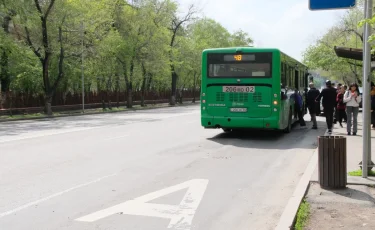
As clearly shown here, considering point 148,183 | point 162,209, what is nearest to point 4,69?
point 148,183

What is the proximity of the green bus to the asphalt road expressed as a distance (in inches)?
31.7

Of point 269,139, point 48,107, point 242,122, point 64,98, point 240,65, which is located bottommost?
point 269,139

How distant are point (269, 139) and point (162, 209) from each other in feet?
30.3

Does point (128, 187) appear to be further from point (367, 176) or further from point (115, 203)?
point (367, 176)

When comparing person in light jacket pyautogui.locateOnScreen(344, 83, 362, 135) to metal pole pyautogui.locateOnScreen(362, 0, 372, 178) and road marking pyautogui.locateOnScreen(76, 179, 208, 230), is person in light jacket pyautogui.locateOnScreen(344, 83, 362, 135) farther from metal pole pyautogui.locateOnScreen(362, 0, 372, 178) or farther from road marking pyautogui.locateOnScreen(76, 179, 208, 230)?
road marking pyautogui.locateOnScreen(76, 179, 208, 230)

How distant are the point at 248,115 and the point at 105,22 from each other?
27406mm

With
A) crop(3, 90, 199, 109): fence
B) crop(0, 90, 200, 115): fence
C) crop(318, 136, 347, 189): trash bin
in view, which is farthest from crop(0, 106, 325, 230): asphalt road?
crop(3, 90, 199, 109): fence

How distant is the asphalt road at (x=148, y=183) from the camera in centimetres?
578

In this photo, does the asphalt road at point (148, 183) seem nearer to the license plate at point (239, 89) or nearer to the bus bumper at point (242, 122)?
the bus bumper at point (242, 122)

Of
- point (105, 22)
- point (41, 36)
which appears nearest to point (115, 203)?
point (41, 36)

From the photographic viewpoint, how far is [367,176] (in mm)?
7836

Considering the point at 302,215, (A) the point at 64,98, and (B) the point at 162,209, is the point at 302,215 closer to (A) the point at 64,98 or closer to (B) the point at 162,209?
(B) the point at 162,209

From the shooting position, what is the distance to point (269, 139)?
49.0 ft

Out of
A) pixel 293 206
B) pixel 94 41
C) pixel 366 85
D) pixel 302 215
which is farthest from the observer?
pixel 94 41
